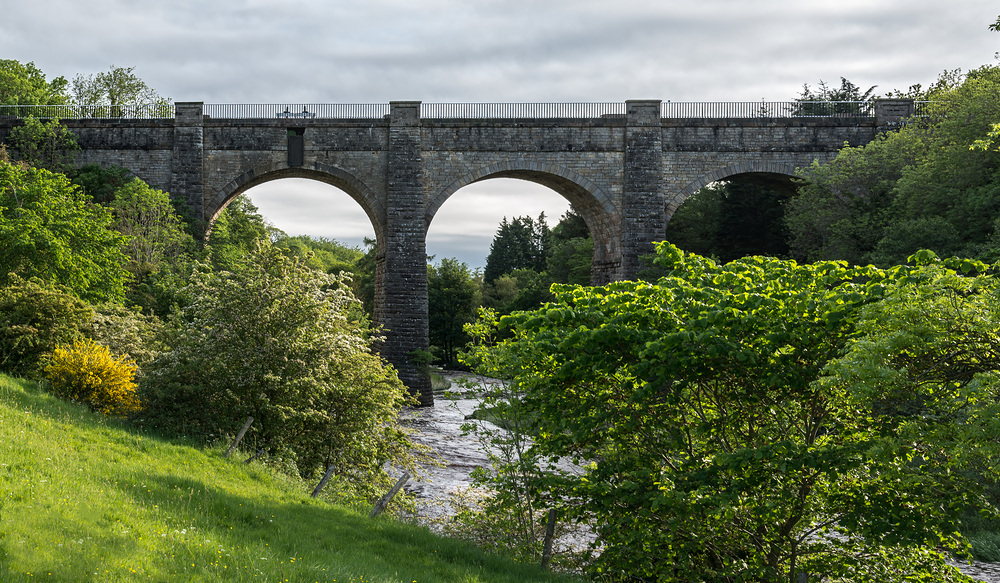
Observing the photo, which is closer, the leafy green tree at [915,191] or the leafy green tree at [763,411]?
the leafy green tree at [763,411]

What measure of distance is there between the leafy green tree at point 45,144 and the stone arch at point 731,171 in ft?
78.4

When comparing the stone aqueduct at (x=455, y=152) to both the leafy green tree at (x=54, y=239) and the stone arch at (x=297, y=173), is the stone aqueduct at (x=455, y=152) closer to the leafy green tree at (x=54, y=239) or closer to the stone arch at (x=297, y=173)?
the stone arch at (x=297, y=173)

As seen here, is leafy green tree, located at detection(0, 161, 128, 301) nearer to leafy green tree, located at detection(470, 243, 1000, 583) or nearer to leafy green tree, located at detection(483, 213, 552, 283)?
leafy green tree, located at detection(470, 243, 1000, 583)

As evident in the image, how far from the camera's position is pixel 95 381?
1277cm

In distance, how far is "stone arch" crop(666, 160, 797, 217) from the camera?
27406 millimetres

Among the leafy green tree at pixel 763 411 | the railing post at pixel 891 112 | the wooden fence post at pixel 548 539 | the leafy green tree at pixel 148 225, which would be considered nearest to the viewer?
the leafy green tree at pixel 763 411

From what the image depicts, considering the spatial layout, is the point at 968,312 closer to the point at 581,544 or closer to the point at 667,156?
the point at 581,544

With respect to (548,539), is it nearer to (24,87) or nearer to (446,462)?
(446,462)

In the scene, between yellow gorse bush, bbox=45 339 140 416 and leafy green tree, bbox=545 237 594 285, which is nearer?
yellow gorse bush, bbox=45 339 140 416

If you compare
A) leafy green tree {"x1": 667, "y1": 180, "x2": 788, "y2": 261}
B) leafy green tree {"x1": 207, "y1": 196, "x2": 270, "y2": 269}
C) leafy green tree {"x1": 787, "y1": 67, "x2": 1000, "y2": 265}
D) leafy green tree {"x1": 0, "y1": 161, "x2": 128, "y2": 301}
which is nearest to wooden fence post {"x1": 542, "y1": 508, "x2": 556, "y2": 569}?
leafy green tree {"x1": 0, "y1": 161, "x2": 128, "y2": 301}

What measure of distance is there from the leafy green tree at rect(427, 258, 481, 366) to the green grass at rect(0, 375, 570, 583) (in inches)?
1524

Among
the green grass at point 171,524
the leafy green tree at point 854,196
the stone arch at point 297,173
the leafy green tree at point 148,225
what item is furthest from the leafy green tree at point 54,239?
the leafy green tree at point 854,196

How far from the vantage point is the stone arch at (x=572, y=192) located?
89.4 ft

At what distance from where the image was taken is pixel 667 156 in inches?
1079
